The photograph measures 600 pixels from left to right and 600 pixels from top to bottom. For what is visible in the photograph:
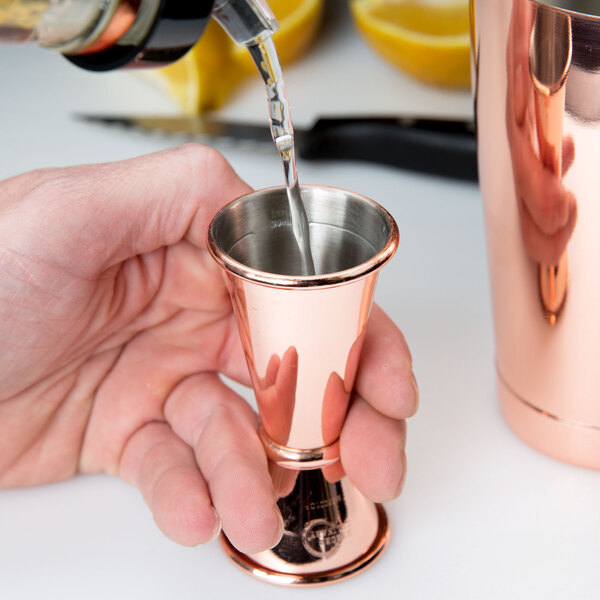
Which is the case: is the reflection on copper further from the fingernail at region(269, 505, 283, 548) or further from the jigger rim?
the fingernail at region(269, 505, 283, 548)

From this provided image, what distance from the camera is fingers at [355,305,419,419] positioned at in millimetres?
513

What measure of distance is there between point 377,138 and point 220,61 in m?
0.25

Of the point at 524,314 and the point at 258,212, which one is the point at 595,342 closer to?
the point at 524,314

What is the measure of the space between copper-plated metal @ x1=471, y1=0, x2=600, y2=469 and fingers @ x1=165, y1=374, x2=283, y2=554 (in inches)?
7.1

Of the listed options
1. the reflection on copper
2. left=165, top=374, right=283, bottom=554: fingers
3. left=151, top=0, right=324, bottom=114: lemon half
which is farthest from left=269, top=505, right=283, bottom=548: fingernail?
left=151, top=0, right=324, bottom=114: lemon half

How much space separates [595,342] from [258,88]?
2.09 feet

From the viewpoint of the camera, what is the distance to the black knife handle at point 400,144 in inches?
33.1

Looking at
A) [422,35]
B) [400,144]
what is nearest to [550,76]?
[400,144]

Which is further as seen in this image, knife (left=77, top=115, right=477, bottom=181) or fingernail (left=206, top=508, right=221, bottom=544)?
knife (left=77, top=115, right=477, bottom=181)

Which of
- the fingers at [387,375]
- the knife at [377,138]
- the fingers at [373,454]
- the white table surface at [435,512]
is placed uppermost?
the fingers at [387,375]

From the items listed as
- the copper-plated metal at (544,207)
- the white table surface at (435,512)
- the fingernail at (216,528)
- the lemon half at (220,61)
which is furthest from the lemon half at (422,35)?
the fingernail at (216,528)

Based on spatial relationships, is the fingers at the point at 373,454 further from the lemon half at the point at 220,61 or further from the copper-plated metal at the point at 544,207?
the lemon half at the point at 220,61

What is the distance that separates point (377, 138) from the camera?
873 millimetres

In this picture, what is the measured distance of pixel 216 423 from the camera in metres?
0.56
